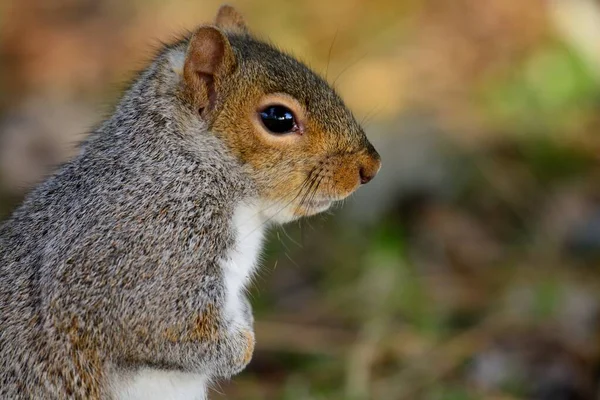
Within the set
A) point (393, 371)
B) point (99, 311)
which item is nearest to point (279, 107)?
point (99, 311)

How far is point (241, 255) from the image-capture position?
2488 mm

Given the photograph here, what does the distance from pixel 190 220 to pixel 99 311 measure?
1.01ft

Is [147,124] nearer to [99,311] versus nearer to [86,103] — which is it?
[99,311]

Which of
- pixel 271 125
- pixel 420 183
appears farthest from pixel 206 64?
pixel 420 183

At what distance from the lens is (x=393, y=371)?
148 inches

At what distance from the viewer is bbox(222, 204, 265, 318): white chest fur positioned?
2453 millimetres

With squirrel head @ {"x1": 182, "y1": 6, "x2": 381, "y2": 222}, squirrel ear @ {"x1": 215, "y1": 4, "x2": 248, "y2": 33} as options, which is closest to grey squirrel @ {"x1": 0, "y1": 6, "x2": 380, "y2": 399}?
squirrel head @ {"x1": 182, "y1": 6, "x2": 381, "y2": 222}

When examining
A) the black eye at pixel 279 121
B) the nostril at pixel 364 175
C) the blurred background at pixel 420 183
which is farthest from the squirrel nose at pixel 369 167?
the blurred background at pixel 420 183

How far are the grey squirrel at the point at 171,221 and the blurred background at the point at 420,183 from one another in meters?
0.40

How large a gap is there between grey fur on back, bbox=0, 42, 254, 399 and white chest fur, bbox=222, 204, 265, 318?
36 mm

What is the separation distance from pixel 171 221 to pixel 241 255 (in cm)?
21

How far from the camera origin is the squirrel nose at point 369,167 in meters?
2.59

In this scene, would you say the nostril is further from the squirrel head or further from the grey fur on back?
the grey fur on back

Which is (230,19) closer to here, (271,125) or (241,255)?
(271,125)
